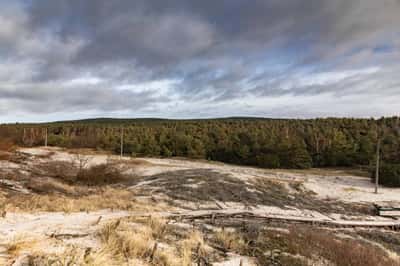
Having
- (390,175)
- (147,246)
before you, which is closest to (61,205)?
(147,246)

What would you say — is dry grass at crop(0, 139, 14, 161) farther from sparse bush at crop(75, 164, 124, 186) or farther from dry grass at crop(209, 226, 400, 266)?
dry grass at crop(209, 226, 400, 266)

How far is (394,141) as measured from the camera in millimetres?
38875

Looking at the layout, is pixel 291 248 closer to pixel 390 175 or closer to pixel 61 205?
pixel 61 205

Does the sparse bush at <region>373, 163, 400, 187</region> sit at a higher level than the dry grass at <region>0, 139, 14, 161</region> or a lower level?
lower

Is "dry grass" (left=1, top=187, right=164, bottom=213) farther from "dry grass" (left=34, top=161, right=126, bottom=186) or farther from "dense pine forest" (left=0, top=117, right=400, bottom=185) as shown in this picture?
"dense pine forest" (left=0, top=117, right=400, bottom=185)

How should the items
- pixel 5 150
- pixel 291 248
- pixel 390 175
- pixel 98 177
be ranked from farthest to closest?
pixel 390 175 → pixel 5 150 → pixel 98 177 → pixel 291 248

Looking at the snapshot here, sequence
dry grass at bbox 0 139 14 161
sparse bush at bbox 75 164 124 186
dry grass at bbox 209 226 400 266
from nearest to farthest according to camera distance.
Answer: dry grass at bbox 209 226 400 266, sparse bush at bbox 75 164 124 186, dry grass at bbox 0 139 14 161

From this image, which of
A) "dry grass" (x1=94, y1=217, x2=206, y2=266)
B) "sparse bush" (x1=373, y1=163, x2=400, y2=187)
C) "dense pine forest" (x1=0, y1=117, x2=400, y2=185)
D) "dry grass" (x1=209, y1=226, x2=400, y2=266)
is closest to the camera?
"dry grass" (x1=94, y1=217, x2=206, y2=266)

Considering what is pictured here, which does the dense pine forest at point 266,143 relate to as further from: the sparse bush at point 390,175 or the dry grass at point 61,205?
the dry grass at point 61,205

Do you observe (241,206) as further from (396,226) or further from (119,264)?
(119,264)

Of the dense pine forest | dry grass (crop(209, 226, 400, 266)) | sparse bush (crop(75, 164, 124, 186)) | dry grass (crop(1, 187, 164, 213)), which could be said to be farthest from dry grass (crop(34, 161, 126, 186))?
dry grass (crop(209, 226, 400, 266))

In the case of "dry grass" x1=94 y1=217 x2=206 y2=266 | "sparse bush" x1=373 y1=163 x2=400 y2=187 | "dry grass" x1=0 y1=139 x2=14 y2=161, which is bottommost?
"sparse bush" x1=373 y1=163 x2=400 y2=187

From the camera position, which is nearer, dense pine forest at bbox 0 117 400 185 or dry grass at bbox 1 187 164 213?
dry grass at bbox 1 187 164 213

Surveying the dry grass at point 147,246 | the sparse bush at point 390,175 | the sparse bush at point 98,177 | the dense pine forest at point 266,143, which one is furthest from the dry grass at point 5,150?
the sparse bush at point 390,175
